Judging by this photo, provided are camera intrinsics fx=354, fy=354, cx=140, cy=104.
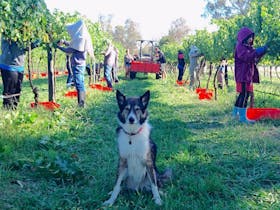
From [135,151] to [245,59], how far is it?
15.7ft

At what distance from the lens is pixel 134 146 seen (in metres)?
3.75

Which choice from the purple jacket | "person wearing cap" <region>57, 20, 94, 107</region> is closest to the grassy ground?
"person wearing cap" <region>57, 20, 94, 107</region>

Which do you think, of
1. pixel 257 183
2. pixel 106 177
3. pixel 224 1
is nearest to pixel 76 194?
pixel 106 177

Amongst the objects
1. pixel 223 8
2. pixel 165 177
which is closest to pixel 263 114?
pixel 165 177

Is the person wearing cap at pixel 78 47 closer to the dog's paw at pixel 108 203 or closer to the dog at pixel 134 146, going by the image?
the dog at pixel 134 146

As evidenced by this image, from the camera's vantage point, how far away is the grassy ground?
12.4ft

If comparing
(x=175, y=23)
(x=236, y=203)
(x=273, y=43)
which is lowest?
(x=236, y=203)

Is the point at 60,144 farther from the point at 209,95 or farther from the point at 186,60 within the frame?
the point at 186,60

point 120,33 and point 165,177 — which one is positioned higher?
point 120,33

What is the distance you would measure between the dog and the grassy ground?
0.19 m

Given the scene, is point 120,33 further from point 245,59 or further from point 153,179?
point 153,179

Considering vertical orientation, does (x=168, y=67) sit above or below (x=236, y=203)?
above

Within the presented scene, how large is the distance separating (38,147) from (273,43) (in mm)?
5413

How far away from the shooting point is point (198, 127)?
25.5 ft
